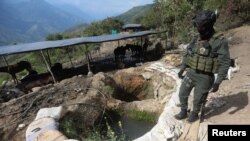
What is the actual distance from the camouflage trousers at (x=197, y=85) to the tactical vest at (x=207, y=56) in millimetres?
155

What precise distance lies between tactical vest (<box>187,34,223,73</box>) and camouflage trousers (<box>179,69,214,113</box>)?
155 mm

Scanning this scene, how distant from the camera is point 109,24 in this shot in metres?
43.1

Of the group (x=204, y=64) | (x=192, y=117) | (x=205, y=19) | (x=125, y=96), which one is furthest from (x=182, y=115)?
(x=125, y=96)

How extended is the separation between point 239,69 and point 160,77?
3199mm

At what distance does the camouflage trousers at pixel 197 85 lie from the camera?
4.39m

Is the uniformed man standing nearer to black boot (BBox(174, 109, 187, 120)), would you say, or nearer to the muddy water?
black boot (BBox(174, 109, 187, 120))

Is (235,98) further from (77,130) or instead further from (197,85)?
→ (77,130)

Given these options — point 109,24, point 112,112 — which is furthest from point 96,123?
point 109,24

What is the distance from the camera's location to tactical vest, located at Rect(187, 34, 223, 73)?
4176 mm

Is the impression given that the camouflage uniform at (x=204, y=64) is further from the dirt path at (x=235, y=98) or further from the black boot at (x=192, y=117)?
the dirt path at (x=235, y=98)

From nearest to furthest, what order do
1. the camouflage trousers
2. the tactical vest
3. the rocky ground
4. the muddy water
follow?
the tactical vest, the camouflage trousers, the rocky ground, the muddy water

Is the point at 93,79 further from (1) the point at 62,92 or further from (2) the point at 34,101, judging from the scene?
(2) the point at 34,101

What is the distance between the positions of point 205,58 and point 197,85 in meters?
0.47

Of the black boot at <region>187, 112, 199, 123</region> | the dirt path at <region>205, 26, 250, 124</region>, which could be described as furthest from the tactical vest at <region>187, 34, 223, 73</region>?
the dirt path at <region>205, 26, 250, 124</region>
